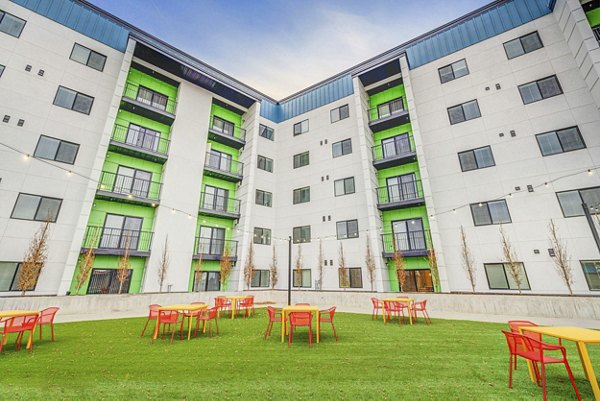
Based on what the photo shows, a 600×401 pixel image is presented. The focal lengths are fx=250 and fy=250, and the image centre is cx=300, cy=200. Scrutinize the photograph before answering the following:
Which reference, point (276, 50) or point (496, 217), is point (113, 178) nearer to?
point (276, 50)

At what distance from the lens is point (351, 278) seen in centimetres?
1719

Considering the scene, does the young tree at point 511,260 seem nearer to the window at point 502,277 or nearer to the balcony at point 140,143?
the window at point 502,277

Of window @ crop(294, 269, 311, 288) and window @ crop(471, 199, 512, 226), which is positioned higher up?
window @ crop(471, 199, 512, 226)

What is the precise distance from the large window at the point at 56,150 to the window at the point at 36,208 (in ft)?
7.41

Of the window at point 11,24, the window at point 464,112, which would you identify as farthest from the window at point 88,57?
the window at point 464,112

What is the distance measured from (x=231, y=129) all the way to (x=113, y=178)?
9.93 metres

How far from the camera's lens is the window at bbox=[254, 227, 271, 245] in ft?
65.8

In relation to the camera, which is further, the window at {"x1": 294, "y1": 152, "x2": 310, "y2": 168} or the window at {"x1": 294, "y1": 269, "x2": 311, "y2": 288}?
the window at {"x1": 294, "y1": 152, "x2": 310, "y2": 168}

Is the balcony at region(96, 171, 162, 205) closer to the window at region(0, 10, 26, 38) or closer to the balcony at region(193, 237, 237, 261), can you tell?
the balcony at region(193, 237, 237, 261)

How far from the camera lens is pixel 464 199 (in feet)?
49.9

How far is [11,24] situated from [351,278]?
81.0ft

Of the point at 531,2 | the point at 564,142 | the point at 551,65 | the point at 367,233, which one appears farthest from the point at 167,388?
the point at 531,2

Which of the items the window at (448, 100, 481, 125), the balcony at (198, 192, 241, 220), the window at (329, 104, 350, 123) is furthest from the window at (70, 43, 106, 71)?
the window at (448, 100, 481, 125)

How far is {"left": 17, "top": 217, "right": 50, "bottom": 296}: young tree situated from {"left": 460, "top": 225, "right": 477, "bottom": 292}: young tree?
2151 centimetres
